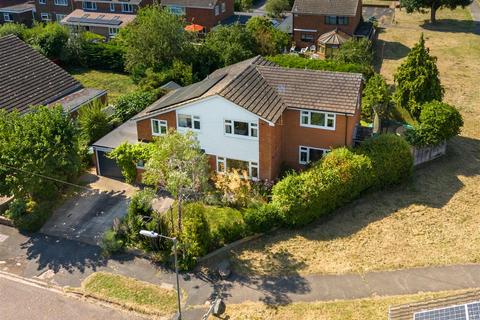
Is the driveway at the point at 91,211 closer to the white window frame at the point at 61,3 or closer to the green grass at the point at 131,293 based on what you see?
the green grass at the point at 131,293

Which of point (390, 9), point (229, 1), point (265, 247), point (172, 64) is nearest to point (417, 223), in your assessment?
point (265, 247)

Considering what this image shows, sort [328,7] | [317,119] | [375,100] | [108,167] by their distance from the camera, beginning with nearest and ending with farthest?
1. [317,119]
2. [108,167]
3. [375,100]
4. [328,7]

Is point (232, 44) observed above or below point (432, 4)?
below

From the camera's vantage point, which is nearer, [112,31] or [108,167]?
[108,167]

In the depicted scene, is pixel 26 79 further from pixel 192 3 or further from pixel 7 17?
pixel 7 17

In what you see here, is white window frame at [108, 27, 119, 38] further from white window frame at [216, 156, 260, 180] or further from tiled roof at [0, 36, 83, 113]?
white window frame at [216, 156, 260, 180]

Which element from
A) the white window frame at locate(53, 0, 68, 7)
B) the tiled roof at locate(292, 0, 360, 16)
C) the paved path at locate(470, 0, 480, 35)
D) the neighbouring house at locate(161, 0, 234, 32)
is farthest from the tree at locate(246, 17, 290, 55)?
the white window frame at locate(53, 0, 68, 7)

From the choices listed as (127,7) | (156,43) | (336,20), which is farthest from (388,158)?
(127,7)
